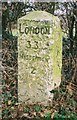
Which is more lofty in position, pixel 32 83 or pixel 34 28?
pixel 34 28

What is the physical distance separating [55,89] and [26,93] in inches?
13.7

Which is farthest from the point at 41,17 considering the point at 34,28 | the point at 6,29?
the point at 6,29

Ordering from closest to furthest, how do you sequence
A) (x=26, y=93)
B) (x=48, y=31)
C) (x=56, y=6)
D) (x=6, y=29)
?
(x=48, y=31) → (x=26, y=93) → (x=56, y=6) → (x=6, y=29)

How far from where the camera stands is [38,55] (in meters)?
3.90

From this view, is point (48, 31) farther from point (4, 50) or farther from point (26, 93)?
point (4, 50)

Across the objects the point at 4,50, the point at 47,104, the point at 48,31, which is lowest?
the point at 47,104

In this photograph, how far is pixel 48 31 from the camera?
12.5ft

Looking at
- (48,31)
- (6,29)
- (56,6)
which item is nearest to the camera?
(48,31)

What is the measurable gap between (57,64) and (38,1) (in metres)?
1.44

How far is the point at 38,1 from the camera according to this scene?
17.2 feet

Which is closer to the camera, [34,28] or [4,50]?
[34,28]

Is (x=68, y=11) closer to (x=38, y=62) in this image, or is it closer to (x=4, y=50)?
(x=4, y=50)

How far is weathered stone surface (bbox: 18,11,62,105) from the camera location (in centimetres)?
382

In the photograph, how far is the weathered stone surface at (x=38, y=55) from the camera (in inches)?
150
